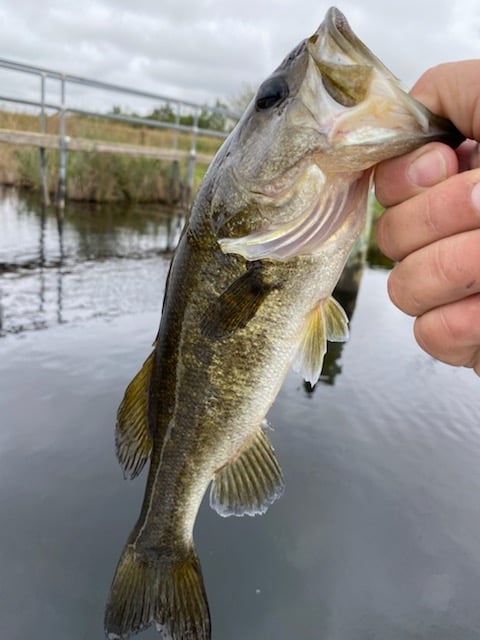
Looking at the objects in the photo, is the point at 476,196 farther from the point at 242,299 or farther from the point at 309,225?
the point at 242,299

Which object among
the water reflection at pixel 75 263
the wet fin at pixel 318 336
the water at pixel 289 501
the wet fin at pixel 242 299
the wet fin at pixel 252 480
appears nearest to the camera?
the wet fin at pixel 242 299

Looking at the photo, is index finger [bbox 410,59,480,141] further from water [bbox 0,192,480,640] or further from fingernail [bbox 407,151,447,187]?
water [bbox 0,192,480,640]

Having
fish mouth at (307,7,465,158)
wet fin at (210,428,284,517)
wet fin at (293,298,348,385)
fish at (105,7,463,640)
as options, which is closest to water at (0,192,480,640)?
fish at (105,7,463,640)

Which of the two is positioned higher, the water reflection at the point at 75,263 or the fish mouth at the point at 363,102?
the fish mouth at the point at 363,102

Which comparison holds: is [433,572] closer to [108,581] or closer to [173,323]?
[108,581]

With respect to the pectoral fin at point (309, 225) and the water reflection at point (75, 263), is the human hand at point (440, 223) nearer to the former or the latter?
the pectoral fin at point (309, 225)

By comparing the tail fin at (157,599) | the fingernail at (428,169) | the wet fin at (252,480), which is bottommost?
the tail fin at (157,599)

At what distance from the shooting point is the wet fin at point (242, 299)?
1.47 metres

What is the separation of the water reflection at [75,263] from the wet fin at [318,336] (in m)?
3.91

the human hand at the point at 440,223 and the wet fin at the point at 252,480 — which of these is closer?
the human hand at the point at 440,223

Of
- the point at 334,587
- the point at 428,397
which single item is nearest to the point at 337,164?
the point at 334,587

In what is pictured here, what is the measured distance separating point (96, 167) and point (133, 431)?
1368 cm

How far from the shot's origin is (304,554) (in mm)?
2840

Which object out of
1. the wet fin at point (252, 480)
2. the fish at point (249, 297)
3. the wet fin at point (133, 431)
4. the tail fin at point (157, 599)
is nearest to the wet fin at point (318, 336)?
the fish at point (249, 297)
